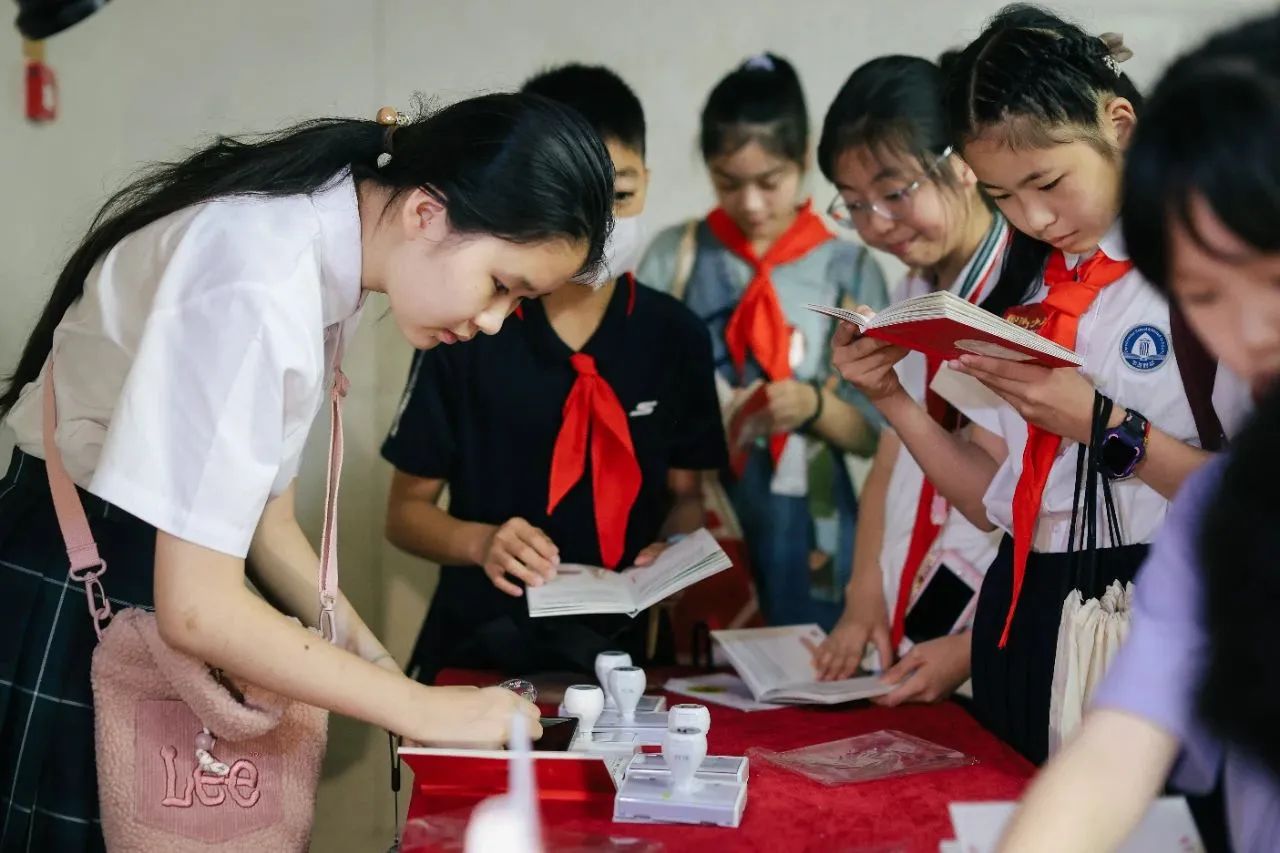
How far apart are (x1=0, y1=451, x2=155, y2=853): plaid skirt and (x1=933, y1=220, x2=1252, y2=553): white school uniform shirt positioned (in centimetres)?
109

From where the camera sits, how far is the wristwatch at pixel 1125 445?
1.35 meters

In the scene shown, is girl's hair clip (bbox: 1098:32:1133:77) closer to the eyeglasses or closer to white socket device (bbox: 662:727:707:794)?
the eyeglasses

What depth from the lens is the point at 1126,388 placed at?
1463mm

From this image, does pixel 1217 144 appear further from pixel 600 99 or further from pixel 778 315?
pixel 778 315

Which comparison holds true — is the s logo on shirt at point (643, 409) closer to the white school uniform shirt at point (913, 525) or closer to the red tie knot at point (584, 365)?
the red tie knot at point (584, 365)

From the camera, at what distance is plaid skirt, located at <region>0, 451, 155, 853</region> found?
1284mm

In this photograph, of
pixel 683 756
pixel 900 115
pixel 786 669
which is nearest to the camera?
pixel 683 756

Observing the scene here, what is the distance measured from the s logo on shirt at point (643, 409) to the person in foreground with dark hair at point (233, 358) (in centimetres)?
68

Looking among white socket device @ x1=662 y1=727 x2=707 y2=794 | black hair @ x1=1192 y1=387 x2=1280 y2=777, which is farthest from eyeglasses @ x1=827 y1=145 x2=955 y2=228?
black hair @ x1=1192 y1=387 x2=1280 y2=777

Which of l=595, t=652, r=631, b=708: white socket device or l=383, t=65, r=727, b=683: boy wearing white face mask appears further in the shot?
l=383, t=65, r=727, b=683: boy wearing white face mask

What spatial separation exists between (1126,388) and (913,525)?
679 millimetres

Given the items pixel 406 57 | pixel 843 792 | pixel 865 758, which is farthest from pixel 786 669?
pixel 406 57

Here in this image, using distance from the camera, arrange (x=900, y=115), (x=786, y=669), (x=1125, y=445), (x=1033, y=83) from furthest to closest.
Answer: (x=900, y=115), (x=786, y=669), (x=1033, y=83), (x=1125, y=445)

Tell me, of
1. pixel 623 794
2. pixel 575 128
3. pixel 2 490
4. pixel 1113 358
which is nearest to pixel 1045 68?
pixel 1113 358
